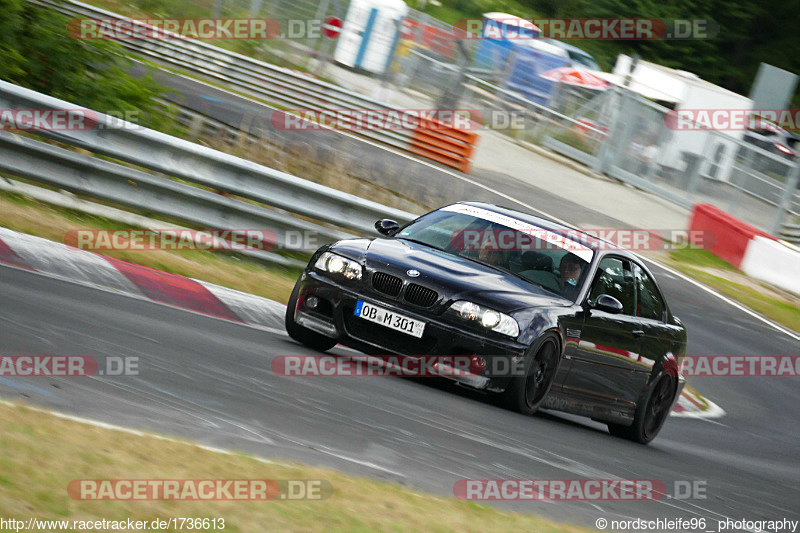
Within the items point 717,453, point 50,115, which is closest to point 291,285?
point 50,115

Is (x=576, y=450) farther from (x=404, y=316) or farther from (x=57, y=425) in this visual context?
(x=57, y=425)

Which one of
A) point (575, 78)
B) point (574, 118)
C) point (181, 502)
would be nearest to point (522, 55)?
point (575, 78)

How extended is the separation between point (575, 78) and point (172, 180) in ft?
75.0

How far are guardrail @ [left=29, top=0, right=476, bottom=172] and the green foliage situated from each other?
472 inches

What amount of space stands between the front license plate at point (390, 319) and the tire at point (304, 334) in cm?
→ 69

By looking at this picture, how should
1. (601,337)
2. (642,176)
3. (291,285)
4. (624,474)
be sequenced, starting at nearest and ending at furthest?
(624,474)
(601,337)
(291,285)
(642,176)

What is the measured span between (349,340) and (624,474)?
6.84 feet

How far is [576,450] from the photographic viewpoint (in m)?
8.06
